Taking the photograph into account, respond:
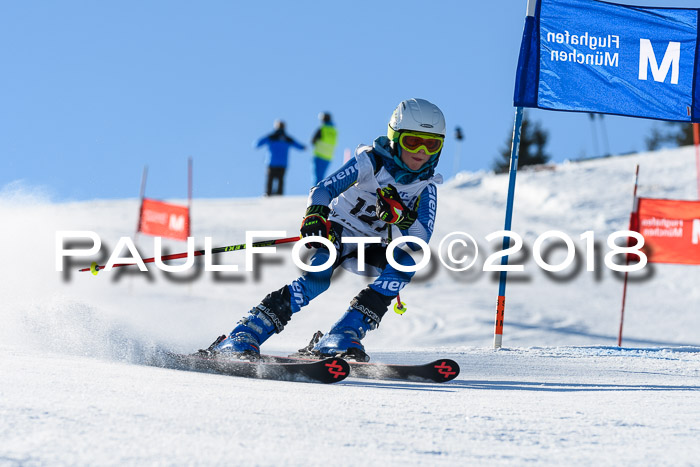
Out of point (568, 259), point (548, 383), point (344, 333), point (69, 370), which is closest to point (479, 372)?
point (548, 383)

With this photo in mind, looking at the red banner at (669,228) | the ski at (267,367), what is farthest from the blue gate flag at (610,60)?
the ski at (267,367)

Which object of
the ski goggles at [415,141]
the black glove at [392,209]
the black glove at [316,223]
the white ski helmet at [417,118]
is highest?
the white ski helmet at [417,118]

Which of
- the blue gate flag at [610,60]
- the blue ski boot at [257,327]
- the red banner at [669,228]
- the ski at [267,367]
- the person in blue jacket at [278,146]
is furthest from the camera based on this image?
the person in blue jacket at [278,146]

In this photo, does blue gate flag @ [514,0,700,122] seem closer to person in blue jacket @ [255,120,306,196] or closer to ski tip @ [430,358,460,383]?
ski tip @ [430,358,460,383]

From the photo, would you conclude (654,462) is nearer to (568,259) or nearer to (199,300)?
(199,300)

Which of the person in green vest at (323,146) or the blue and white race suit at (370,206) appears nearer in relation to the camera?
the blue and white race suit at (370,206)

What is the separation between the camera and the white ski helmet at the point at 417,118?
13.9 ft

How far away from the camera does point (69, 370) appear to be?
2.87 meters

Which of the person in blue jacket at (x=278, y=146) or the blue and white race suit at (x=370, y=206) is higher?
the person in blue jacket at (x=278, y=146)

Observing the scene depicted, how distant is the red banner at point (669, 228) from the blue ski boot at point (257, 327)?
6209mm

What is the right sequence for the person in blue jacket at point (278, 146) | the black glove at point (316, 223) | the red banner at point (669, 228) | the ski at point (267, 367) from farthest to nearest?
the person in blue jacket at point (278, 146), the red banner at point (669, 228), the black glove at point (316, 223), the ski at point (267, 367)

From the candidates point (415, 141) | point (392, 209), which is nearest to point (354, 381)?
point (392, 209)

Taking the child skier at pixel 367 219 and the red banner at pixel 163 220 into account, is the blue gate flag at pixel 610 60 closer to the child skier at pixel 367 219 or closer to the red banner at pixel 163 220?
the child skier at pixel 367 219

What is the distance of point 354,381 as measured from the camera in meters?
3.71
